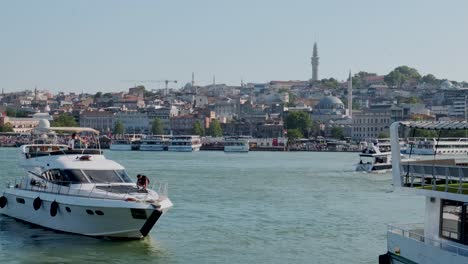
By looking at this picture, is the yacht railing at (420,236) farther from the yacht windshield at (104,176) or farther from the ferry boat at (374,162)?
the ferry boat at (374,162)

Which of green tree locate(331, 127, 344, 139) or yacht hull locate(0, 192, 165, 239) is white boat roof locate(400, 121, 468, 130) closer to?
yacht hull locate(0, 192, 165, 239)

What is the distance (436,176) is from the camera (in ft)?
40.9

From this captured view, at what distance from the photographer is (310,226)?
22.0 meters

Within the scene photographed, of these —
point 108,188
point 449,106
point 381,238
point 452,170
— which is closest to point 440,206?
point 452,170

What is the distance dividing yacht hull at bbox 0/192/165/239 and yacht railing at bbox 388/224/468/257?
238 inches

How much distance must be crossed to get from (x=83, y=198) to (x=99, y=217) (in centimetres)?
54

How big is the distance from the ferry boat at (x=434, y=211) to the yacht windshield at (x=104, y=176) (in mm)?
8150

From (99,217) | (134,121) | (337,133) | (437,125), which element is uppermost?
(437,125)

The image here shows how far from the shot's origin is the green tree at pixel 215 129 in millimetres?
131500

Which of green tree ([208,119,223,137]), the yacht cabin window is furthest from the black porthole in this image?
green tree ([208,119,223,137])

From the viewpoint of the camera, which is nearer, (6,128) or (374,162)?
(374,162)

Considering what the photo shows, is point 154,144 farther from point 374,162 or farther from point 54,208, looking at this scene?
point 54,208

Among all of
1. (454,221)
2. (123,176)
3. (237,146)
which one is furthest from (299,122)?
(454,221)

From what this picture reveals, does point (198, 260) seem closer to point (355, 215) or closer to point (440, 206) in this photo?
point (440, 206)
